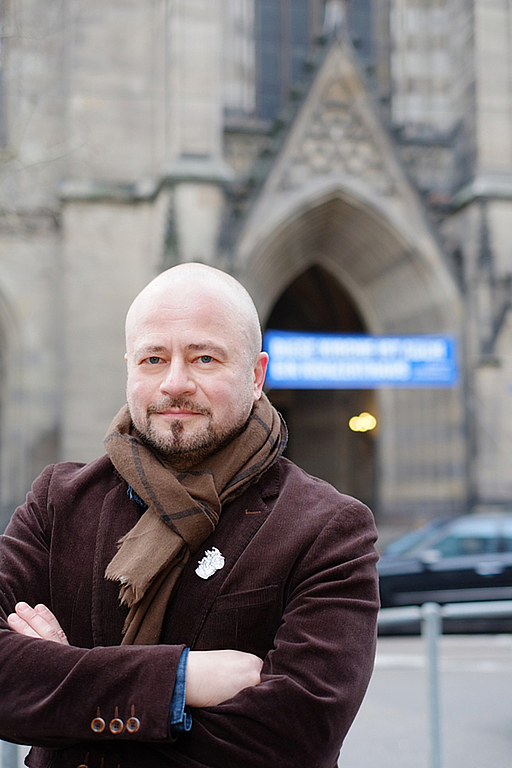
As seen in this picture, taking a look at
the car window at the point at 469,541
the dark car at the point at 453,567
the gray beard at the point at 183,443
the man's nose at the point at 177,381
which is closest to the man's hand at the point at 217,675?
the gray beard at the point at 183,443

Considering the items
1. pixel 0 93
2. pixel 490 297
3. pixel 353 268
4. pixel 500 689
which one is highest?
pixel 0 93

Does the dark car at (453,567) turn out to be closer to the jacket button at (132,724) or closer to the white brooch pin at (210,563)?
the white brooch pin at (210,563)

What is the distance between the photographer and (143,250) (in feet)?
40.9

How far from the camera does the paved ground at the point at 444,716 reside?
4270 mm

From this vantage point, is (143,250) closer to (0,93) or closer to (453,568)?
(0,93)

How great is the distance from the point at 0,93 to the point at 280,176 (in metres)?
4.41

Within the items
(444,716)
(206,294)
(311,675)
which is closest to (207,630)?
(311,675)

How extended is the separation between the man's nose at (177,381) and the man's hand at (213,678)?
45 centimetres

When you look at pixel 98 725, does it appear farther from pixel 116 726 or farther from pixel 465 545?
pixel 465 545

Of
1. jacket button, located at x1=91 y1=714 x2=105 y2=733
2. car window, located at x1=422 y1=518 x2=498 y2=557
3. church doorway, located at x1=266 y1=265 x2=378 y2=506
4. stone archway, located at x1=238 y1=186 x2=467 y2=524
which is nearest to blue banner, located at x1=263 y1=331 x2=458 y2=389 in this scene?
stone archway, located at x1=238 y1=186 x2=467 y2=524

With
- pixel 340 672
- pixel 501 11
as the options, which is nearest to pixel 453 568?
pixel 340 672

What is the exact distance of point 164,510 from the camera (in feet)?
4.89

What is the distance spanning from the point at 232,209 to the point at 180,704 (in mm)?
11500

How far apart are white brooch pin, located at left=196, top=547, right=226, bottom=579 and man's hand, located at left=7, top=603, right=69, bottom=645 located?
283 millimetres
